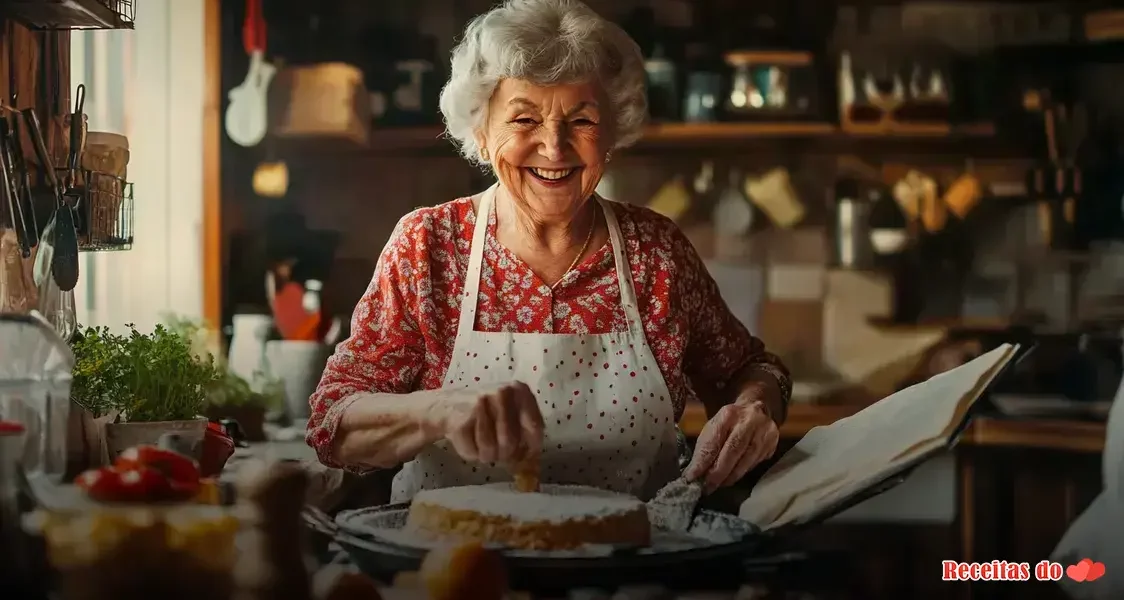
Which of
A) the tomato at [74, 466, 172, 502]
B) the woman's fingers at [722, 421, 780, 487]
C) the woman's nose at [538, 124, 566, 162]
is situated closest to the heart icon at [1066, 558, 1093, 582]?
the woman's fingers at [722, 421, 780, 487]

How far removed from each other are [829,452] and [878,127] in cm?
54

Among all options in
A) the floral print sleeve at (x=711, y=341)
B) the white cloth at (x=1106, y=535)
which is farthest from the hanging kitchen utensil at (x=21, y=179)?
the white cloth at (x=1106, y=535)

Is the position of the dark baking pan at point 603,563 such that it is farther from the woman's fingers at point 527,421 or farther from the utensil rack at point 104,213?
the utensil rack at point 104,213

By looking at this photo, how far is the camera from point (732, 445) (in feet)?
4.32

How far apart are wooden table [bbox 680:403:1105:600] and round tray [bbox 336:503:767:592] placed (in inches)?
8.7

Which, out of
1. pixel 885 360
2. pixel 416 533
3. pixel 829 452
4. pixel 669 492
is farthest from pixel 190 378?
pixel 885 360

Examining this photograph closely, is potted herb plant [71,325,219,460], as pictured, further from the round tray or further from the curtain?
the round tray

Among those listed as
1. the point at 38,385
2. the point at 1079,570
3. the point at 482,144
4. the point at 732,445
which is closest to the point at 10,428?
the point at 38,385

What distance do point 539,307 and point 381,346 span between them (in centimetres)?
21

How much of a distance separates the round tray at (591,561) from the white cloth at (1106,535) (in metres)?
0.50

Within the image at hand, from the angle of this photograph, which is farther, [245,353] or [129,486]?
[245,353]

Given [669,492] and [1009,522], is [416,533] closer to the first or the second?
[669,492]

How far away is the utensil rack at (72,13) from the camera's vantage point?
132 centimetres

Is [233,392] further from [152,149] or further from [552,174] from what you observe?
[552,174]
